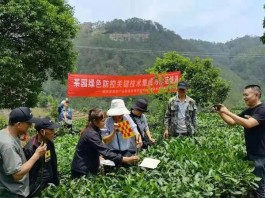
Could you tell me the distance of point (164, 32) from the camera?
125 metres

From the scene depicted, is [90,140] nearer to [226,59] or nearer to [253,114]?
[253,114]

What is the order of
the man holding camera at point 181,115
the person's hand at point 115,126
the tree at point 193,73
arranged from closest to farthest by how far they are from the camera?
the person's hand at point 115,126 → the man holding camera at point 181,115 → the tree at point 193,73

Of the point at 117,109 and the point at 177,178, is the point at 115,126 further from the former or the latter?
the point at 177,178

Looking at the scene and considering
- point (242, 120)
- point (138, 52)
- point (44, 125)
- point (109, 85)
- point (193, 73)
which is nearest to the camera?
point (44, 125)

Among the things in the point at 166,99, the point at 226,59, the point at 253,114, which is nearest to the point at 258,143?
the point at 253,114

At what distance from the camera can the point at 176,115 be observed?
836 cm

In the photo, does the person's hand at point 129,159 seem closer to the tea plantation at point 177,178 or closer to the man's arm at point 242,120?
the tea plantation at point 177,178

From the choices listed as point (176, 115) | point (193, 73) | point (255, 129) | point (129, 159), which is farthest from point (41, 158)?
point (193, 73)

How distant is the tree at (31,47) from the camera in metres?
17.9

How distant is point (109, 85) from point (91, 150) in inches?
537

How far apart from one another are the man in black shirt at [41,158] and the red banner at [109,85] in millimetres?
11286

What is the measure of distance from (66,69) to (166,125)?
1313cm

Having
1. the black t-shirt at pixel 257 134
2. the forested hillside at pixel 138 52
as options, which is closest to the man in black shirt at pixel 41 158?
the black t-shirt at pixel 257 134

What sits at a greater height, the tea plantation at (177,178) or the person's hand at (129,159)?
the person's hand at (129,159)
